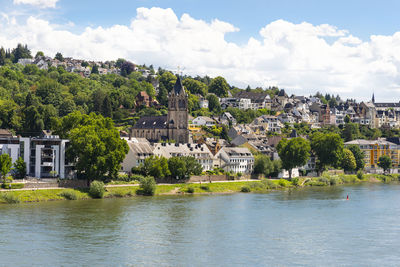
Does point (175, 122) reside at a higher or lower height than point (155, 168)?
higher

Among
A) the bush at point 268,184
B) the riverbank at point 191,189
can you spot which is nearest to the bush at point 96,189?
the riverbank at point 191,189

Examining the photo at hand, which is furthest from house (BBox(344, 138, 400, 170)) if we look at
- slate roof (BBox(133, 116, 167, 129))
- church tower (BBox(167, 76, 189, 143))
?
slate roof (BBox(133, 116, 167, 129))

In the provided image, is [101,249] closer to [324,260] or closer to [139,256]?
[139,256]

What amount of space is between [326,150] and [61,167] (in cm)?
6004

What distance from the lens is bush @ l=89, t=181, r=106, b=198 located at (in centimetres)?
7869

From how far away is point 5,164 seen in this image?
76250mm

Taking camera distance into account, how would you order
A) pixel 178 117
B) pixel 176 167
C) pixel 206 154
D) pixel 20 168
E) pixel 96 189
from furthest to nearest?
pixel 178 117
pixel 206 154
pixel 176 167
pixel 20 168
pixel 96 189

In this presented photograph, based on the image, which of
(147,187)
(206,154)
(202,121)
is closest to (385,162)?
(202,121)

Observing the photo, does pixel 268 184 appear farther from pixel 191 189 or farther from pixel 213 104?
pixel 213 104

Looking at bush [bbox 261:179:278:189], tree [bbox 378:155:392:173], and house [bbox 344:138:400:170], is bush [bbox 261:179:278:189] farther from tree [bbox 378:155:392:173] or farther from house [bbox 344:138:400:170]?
house [bbox 344:138:400:170]

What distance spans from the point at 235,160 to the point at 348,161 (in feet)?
103

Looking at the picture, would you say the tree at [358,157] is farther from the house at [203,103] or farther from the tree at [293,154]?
the house at [203,103]

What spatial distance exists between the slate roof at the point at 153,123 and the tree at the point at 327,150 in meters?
31.6

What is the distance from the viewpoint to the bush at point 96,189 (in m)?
78.7
